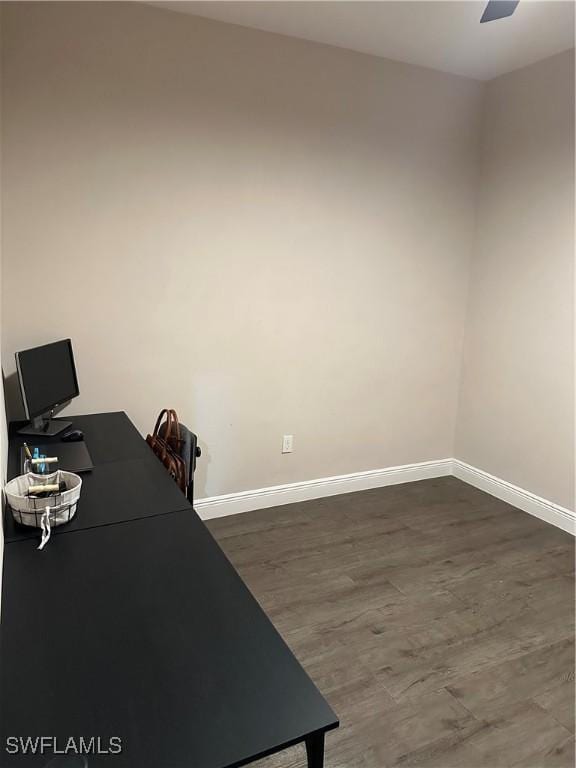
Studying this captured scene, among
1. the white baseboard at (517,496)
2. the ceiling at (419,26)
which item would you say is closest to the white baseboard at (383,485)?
the white baseboard at (517,496)

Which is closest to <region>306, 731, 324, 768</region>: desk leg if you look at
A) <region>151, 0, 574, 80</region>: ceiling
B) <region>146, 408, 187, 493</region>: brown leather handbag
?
<region>146, 408, 187, 493</region>: brown leather handbag

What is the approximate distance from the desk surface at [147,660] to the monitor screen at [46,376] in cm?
100

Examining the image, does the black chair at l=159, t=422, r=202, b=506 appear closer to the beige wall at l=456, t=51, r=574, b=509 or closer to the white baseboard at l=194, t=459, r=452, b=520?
the white baseboard at l=194, t=459, r=452, b=520

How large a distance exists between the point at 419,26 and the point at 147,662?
3005mm

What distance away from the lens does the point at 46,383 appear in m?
2.47

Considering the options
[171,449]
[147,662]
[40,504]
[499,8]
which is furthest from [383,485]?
[147,662]

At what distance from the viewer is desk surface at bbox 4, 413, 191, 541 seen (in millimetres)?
1678

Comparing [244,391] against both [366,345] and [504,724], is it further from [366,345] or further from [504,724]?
[504,724]

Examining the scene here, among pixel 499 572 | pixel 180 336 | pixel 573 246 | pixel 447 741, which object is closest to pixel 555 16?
pixel 573 246

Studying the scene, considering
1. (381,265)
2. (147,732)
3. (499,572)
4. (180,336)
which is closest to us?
(147,732)

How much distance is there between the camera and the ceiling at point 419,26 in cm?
257

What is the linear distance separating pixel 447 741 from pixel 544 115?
3232 mm

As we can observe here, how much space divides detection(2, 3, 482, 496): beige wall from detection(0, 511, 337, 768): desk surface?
1.56 metres

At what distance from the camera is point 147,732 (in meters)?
0.96
